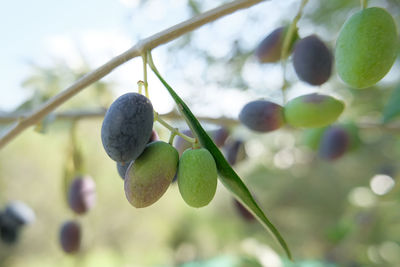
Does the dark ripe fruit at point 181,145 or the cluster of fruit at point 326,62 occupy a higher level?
the dark ripe fruit at point 181,145

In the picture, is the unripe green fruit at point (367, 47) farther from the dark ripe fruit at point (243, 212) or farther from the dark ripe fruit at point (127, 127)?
the dark ripe fruit at point (243, 212)

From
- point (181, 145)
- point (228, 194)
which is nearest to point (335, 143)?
point (181, 145)

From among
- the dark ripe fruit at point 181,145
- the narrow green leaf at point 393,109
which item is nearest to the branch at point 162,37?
the dark ripe fruit at point 181,145

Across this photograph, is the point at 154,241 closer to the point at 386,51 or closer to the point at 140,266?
the point at 140,266

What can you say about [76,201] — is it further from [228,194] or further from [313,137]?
[228,194]

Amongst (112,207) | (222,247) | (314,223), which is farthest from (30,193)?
(314,223)
